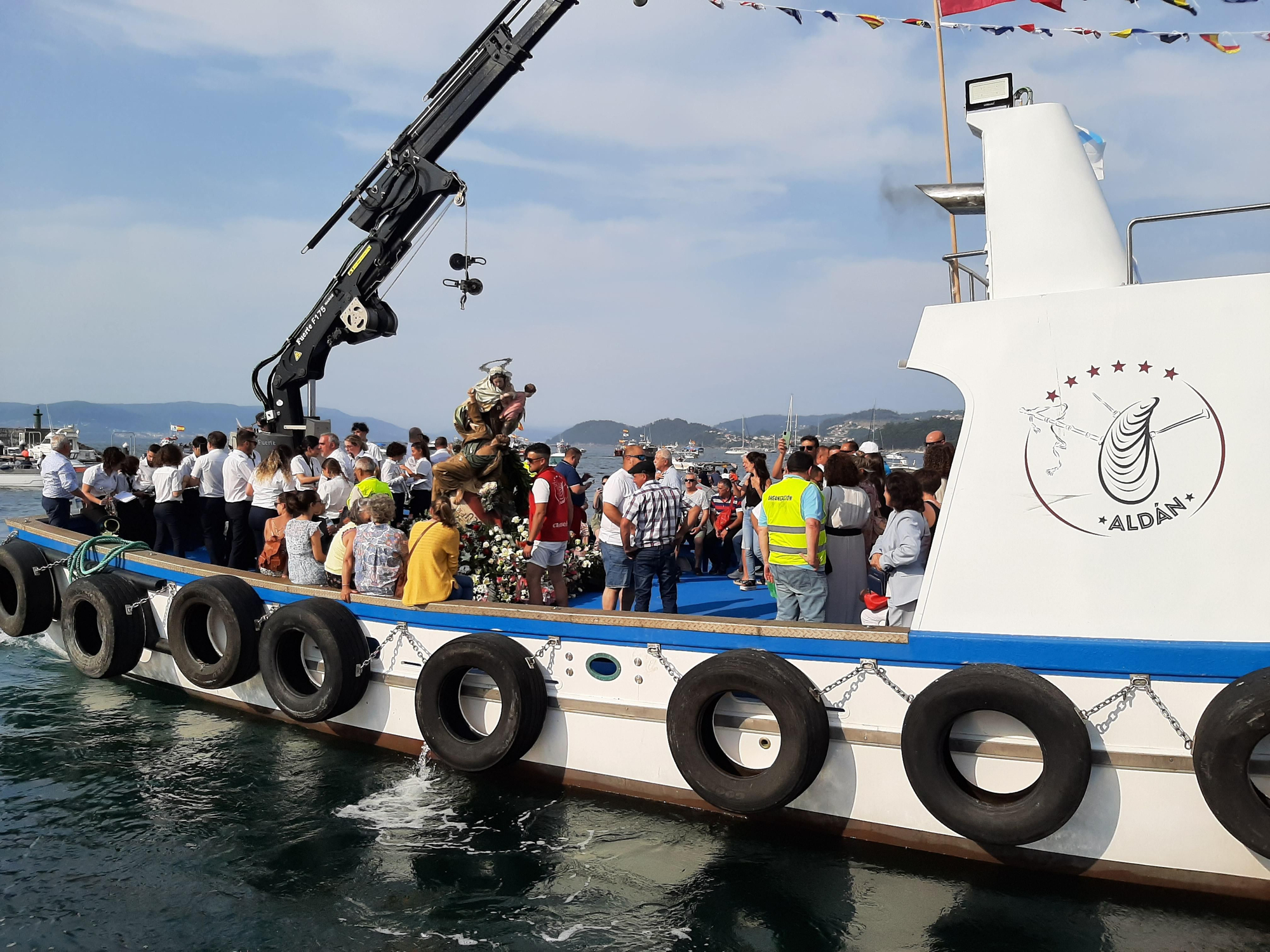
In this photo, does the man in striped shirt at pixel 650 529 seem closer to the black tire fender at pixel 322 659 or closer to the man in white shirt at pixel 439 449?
the black tire fender at pixel 322 659

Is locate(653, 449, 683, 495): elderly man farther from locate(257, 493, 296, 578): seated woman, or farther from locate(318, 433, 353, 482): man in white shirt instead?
locate(318, 433, 353, 482): man in white shirt

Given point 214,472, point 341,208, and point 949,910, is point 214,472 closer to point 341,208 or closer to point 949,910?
point 341,208

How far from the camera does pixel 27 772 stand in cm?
696

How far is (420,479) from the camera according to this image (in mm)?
11555

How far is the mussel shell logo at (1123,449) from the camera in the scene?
4730mm

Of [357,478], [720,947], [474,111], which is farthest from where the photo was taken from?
[474,111]

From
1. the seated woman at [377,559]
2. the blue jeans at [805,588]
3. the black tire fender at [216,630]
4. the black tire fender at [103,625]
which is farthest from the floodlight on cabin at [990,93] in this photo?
the black tire fender at [103,625]

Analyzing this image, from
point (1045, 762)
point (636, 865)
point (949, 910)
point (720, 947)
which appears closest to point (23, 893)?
point (636, 865)

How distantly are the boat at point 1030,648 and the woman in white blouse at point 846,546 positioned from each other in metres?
1.36

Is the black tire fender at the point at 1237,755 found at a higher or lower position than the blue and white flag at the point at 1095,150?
lower

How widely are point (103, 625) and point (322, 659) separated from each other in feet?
8.81

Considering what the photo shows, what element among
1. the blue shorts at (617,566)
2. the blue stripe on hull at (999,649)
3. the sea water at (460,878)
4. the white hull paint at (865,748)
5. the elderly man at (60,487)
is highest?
the elderly man at (60,487)

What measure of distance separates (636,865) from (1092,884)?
2.52 m

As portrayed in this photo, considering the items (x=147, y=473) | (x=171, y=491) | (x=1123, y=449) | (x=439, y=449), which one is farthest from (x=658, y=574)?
(x=147, y=473)
